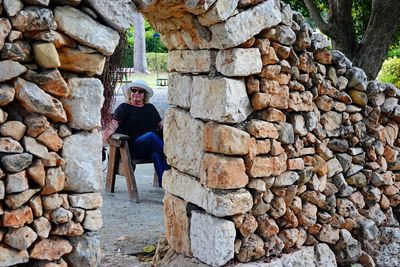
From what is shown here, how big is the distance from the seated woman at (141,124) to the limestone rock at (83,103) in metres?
3.27

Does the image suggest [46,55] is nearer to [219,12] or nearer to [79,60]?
[79,60]

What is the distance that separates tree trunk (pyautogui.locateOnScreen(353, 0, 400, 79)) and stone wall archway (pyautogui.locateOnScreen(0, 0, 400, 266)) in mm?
1771

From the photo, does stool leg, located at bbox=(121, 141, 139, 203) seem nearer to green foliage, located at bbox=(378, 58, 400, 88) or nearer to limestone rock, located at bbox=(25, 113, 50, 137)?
limestone rock, located at bbox=(25, 113, 50, 137)

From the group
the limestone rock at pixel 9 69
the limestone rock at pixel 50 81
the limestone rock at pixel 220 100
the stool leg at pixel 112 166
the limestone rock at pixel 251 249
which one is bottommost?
the limestone rock at pixel 251 249

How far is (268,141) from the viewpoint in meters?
4.14

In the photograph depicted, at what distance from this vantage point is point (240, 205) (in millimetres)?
3957

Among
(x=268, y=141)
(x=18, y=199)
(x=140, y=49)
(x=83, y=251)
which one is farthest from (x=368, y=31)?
(x=140, y=49)

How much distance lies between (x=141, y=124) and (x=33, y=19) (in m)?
3.71

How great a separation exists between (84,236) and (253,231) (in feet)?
4.69

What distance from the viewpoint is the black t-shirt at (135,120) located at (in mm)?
6477

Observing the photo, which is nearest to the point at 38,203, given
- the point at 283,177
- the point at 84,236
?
the point at 84,236

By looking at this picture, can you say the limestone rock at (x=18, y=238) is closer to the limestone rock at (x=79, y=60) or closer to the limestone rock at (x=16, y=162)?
the limestone rock at (x=16, y=162)

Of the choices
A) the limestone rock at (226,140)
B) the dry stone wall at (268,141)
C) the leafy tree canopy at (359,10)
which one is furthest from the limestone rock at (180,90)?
the leafy tree canopy at (359,10)

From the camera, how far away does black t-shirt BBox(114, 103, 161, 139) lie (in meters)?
6.48
